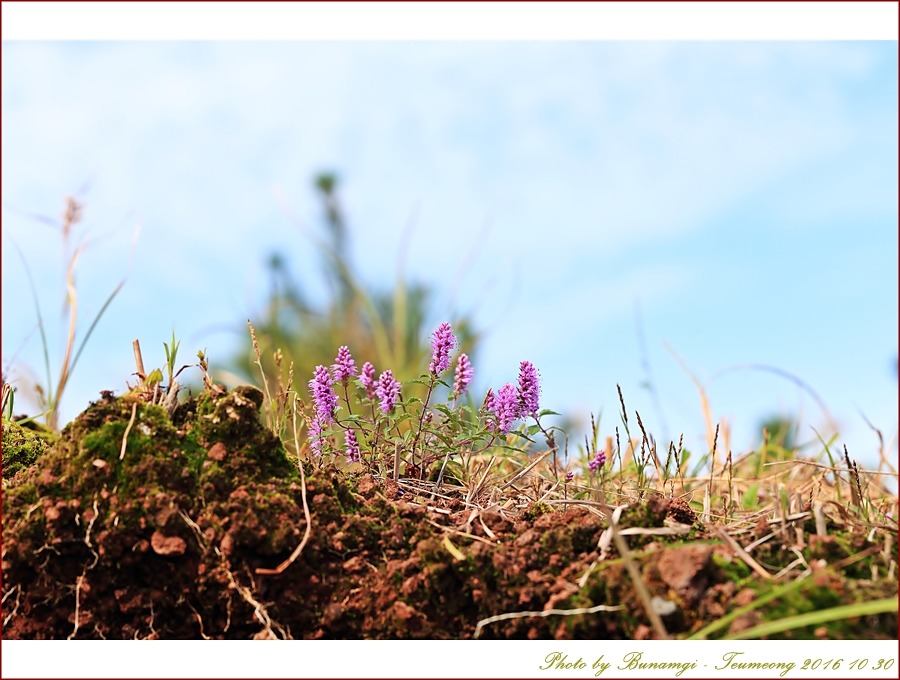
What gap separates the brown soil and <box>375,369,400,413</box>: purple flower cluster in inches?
12.1

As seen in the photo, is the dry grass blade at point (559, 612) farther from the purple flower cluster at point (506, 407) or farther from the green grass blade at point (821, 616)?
the purple flower cluster at point (506, 407)

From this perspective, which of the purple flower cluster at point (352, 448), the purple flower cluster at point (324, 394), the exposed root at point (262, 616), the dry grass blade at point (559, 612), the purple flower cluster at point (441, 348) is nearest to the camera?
the dry grass blade at point (559, 612)

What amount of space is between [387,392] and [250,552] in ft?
1.91

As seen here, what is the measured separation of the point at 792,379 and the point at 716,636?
1978 millimetres

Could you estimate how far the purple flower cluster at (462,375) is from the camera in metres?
2.02

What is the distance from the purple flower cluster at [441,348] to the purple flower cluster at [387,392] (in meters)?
0.13

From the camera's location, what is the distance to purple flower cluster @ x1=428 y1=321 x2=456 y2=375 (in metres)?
2.01

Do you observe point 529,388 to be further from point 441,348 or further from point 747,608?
point 747,608

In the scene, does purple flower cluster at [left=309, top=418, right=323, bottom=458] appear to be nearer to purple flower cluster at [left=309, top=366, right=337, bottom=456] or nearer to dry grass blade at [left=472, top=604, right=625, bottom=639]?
purple flower cluster at [left=309, top=366, right=337, bottom=456]

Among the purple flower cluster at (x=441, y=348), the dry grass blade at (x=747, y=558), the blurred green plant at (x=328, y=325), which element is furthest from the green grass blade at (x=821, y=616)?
the blurred green plant at (x=328, y=325)

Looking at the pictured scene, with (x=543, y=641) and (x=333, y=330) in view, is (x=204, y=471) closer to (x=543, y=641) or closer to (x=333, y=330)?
(x=543, y=641)

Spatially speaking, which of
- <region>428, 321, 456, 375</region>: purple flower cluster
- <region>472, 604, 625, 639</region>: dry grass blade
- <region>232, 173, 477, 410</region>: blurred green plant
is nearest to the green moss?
<region>428, 321, 456, 375</region>: purple flower cluster

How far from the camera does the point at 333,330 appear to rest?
786 cm

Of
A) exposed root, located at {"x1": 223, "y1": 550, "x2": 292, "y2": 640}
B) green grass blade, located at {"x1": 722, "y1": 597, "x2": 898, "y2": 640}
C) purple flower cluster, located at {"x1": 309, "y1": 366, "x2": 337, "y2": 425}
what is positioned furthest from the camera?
purple flower cluster, located at {"x1": 309, "y1": 366, "x2": 337, "y2": 425}
